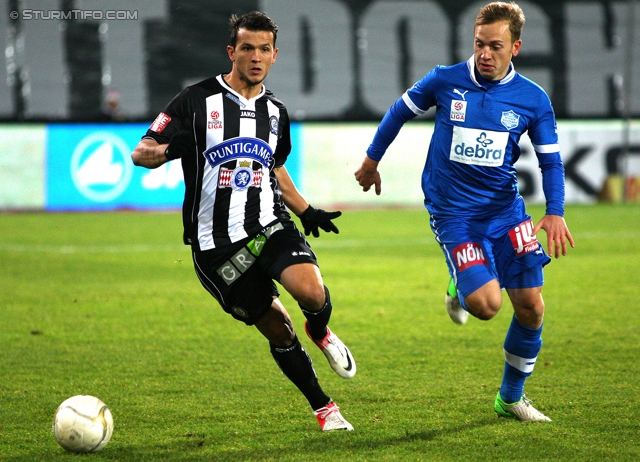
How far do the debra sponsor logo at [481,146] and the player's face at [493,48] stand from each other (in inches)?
12.0

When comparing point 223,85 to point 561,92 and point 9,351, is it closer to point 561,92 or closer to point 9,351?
point 9,351

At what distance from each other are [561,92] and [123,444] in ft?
69.0

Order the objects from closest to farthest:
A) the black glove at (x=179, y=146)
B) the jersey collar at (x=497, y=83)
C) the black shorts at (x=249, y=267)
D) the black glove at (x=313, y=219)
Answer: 1. the black glove at (x=179, y=146)
2. the black shorts at (x=249, y=267)
3. the jersey collar at (x=497, y=83)
4. the black glove at (x=313, y=219)

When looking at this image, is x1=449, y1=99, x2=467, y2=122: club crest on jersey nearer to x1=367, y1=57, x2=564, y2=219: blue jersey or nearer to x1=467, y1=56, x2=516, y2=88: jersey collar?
x1=367, y1=57, x2=564, y2=219: blue jersey

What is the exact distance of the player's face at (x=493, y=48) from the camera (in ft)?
14.9

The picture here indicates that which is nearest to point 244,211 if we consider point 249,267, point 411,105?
point 249,267

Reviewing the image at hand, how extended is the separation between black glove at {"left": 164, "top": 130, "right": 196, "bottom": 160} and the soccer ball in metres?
1.21

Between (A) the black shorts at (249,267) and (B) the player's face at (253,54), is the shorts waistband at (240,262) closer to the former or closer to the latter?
(A) the black shorts at (249,267)

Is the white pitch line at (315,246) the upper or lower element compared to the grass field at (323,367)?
lower

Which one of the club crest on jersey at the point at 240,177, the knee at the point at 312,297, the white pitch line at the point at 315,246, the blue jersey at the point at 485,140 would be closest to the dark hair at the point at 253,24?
the club crest on jersey at the point at 240,177

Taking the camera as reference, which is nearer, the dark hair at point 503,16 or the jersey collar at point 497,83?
the dark hair at point 503,16

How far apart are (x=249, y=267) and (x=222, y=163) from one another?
0.54 m

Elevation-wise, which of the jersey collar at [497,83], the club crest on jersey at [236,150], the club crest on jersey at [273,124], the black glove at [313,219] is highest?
the jersey collar at [497,83]

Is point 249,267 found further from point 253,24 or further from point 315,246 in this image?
point 315,246
